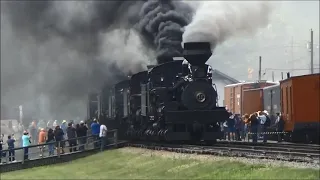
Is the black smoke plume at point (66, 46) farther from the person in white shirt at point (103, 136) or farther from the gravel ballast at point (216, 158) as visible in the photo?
the gravel ballast at point (216, 158)

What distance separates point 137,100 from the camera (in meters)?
25.4

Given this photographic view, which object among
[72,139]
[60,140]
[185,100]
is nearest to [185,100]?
[185,100]

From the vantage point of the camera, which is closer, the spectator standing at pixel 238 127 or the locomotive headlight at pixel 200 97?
the locomotive headlight at pixel 200 97

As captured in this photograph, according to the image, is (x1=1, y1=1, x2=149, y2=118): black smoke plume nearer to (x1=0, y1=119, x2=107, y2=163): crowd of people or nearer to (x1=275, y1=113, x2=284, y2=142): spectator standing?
(x1=0, y1=119, x2=107, y2=163): crowd of people

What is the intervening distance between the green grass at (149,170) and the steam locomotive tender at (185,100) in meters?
Answer: 1.54

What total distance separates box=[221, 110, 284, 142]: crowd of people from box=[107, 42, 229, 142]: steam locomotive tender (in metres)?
3.82

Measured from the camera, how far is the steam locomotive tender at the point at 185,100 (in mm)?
21281

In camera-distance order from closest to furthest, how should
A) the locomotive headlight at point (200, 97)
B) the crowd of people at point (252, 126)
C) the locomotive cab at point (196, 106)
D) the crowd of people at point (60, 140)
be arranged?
1. the locomotive cab at point (196, 106)
2. the locomotive headlight at point (200, 97)
3. the crowd of people at point (60, 140)
4. the crowd of people at point (252, 126)

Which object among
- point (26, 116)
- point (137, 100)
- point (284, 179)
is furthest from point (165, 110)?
point (26, 116)

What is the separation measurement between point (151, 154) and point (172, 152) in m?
1.07

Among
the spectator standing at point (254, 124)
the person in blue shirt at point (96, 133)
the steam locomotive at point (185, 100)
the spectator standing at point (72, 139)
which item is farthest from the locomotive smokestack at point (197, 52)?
the person in blue shirt at point (96, 133)

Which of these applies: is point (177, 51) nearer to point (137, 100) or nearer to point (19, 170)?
point (137, 100)

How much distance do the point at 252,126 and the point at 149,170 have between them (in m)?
9.49

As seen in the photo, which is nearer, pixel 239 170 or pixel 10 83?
pixel 239 170
